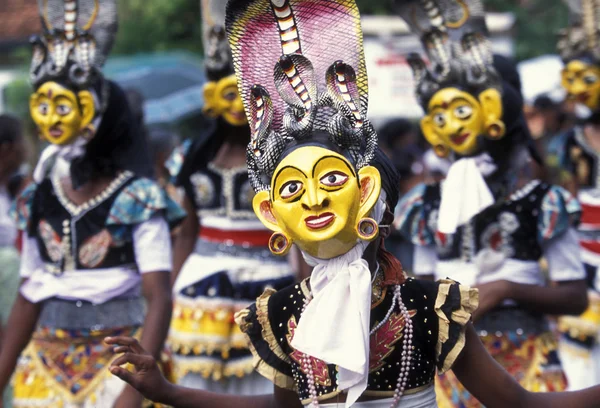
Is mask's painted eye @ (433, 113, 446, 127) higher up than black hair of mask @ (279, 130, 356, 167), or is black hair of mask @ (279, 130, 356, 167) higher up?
mask's painted eye @ (433, 113, 446, 127)

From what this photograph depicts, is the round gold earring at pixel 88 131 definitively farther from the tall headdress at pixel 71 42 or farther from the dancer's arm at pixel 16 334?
the dancer's arm at pixel 16 334

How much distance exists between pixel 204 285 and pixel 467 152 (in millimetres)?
2063

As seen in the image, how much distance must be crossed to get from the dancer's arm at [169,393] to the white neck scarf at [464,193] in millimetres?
1551

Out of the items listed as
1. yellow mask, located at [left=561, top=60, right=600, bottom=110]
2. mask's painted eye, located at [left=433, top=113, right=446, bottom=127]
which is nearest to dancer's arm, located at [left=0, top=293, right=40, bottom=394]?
mask's painted eye, located at [left=433, top=113, right=446, bottom=127]

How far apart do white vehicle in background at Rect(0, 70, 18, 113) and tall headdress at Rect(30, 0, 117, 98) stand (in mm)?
11089

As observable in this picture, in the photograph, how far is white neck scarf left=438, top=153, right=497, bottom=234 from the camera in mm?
5039

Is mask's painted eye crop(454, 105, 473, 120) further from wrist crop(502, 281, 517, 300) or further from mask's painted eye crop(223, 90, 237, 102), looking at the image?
mask's painted eye crop(223, 90, 237, 102)

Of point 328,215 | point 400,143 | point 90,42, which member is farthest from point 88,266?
point 400,143

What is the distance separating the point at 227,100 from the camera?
6758 millimetres

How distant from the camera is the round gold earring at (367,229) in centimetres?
324

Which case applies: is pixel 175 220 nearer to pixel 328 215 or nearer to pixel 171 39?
pixel 328 215

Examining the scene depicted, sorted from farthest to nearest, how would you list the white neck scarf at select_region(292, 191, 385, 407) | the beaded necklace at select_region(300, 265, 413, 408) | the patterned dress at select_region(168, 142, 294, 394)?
the patterned dress at select_region(168, 142, 294, 394) < the beaded necklace at select_region(300, 265, 413, 408) < the white neck scarf at select_region(292, 191, 385, 407)

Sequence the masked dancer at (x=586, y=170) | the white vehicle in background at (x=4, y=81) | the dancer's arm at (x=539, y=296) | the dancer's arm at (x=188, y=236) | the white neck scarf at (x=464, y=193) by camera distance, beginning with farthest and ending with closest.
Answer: the white vehicle in background at (x=4, y=81) → the masked dancer at (x=586, y=170) → the dancer's arm at (x=188, y=236) → the white neck scarf at (x=464, y=193) → the dancer's arm at (x=539, y=296)

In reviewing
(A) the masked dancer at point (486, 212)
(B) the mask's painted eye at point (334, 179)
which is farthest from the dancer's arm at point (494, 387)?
(A) the masked dancer at point (486, 212)
